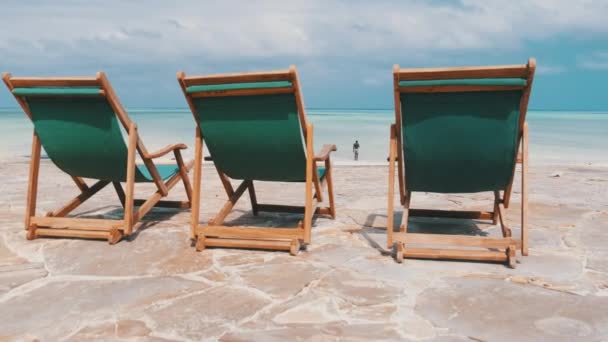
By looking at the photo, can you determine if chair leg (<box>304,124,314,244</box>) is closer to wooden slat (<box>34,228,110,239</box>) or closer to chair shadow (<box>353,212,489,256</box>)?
chair shadow (<box>353,212,489,256</box>)

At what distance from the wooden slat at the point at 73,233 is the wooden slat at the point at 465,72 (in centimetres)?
235

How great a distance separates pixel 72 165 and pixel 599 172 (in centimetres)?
792

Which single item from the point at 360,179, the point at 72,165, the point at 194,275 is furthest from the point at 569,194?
the point at 72,165

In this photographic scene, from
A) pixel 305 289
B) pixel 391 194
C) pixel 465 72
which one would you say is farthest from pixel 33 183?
pixel 465 72

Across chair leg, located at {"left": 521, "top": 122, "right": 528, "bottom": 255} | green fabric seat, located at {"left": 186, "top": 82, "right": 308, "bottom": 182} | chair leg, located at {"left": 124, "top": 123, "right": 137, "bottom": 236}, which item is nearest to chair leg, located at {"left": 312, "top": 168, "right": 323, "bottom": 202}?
green fabric seat, located at {"left": 186, "top": 82, "right": 308, "bottom": 182}

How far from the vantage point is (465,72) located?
312 centimetres

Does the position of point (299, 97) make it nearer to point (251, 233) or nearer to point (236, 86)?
point (236, 86)

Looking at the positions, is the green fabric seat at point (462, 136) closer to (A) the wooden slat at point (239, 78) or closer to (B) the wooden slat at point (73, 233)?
(A) the wooden slat at point (239, 78)

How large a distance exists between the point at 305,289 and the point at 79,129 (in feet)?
6.75

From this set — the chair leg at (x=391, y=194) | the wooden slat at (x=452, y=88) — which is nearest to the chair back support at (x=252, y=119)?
the chair leg at (x=391, y=194)

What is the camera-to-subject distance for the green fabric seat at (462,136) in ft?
10.7

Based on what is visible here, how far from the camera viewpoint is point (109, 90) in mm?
3602

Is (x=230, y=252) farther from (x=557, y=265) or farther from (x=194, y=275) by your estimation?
(x=557, y=265)

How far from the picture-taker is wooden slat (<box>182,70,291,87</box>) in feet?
11.0
